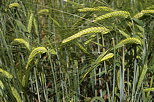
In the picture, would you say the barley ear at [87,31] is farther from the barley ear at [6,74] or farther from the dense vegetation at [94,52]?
the barley ear at [6,74]

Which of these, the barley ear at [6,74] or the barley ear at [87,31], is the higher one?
the barley ear at [87,31]

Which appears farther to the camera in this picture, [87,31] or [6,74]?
[6,74]

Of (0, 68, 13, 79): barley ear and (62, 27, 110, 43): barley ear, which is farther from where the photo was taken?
(0, 68, 13, 79): barley ear

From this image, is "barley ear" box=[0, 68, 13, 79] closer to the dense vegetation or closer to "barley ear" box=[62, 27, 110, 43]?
the dense vegetation

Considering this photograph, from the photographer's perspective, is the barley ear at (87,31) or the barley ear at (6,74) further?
the barley ear at (6,74)

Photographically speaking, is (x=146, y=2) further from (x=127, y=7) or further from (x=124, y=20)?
(x=124, y=20)

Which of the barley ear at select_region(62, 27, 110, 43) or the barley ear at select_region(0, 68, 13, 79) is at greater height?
the barley ear at select_region(62, 27, 110, 43)

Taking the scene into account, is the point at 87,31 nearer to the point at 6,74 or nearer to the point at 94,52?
the point at 94,52

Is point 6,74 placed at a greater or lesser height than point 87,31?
lesser

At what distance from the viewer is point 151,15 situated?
37.4 inches

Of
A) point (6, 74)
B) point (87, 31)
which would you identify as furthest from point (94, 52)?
point (6, 74)

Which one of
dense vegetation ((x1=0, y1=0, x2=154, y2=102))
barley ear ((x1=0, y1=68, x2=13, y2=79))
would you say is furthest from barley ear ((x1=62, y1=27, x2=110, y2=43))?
barley ear ((x1=0, y1=68, x2=13, y2=79))

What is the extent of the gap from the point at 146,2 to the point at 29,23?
527 millimetres

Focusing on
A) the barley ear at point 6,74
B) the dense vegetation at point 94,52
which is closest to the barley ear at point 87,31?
the dense vegetation at point 94,52
